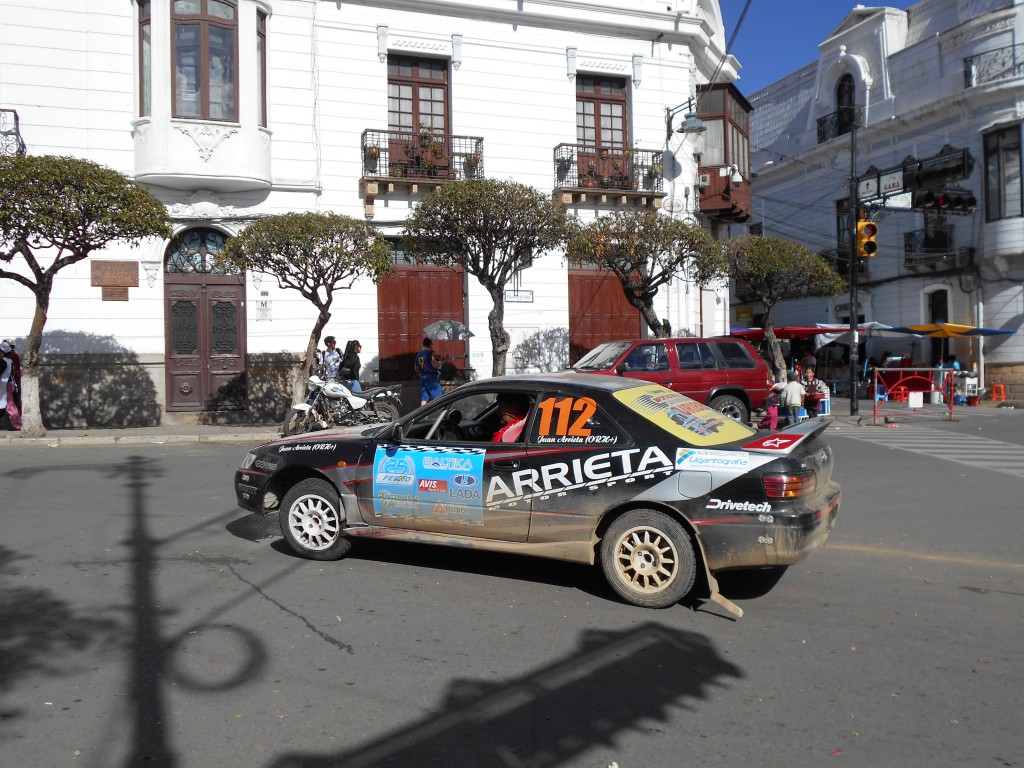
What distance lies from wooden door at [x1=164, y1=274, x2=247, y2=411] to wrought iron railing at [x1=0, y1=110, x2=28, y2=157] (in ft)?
12.8

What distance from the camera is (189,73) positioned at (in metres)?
18.2

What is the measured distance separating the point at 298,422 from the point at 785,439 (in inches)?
419

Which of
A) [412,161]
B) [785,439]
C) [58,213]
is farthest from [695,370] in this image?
[58,213]

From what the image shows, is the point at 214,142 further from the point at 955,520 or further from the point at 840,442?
the point at 955,520

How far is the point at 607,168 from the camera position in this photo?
22.1 metres

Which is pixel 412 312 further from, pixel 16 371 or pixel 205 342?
pixel 16 371

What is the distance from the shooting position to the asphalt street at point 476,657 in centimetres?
360

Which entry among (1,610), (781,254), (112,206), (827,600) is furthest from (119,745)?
(781,254)

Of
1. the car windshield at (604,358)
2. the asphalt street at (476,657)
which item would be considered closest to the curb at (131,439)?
the car windshield at (604,358)

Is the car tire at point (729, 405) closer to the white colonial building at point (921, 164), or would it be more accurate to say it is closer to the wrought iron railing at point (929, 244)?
the white colonial building at point (921, 164)

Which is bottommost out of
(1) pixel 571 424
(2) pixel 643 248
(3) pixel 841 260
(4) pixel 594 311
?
(1) pixel 571 424

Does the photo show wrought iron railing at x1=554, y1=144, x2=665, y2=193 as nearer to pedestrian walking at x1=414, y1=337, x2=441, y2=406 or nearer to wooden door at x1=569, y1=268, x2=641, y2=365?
wooden door at x1=569, y1=268, x2=641, y2=365

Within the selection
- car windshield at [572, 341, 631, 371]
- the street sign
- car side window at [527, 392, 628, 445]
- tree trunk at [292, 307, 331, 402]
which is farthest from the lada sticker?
the street sign

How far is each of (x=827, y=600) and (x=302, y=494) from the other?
12.7ft
